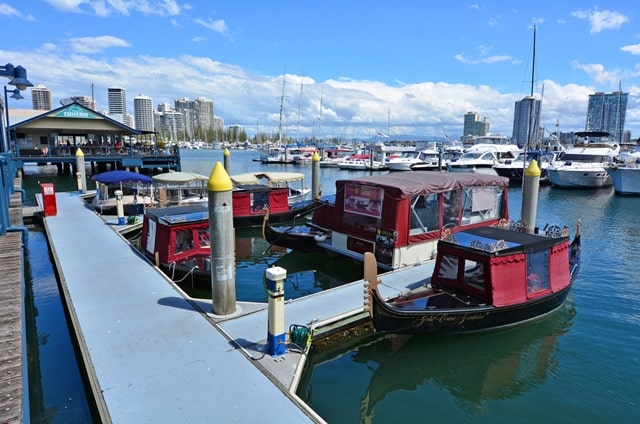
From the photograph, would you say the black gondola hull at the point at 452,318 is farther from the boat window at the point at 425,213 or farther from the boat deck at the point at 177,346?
the boat window at the point at 425,213

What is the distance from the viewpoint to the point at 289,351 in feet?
25.1

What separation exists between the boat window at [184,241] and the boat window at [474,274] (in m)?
8.34

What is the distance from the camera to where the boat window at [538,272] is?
10.2 m

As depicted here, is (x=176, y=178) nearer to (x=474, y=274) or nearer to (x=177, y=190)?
(x=177, y=190)

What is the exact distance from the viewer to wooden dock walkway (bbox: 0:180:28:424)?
5484 mm

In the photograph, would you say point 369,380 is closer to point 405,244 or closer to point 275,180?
point 405,244

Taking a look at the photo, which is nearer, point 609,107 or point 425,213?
point 425,213

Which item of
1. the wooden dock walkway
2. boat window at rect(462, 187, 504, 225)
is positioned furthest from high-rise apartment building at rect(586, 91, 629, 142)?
the wooden dock walkway

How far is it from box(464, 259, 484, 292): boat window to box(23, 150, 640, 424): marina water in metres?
1.28

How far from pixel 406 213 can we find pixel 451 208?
90.9 inches

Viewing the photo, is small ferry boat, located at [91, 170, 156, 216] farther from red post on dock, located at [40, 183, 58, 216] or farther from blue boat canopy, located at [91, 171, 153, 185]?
red post on dock, located at [40, 183, 58, 216]

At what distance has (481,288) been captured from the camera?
9.79 m

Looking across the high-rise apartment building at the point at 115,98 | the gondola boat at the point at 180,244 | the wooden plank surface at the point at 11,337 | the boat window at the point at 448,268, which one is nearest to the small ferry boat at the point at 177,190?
the gondola boat at the point at 180,244

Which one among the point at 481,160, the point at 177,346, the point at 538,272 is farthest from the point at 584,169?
the point at 177,346
